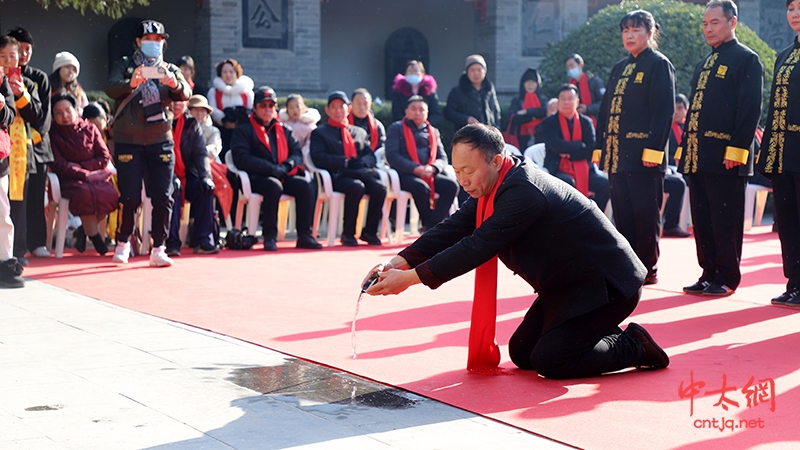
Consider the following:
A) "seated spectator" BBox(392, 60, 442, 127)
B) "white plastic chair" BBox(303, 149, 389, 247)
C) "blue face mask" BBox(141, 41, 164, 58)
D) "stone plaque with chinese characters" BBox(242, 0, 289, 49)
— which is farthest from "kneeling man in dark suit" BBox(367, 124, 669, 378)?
"stone plaque with chinese characters" BBox(242, 0, 289, 49)

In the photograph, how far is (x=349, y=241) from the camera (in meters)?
11.2

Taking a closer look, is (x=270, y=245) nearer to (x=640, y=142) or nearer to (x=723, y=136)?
(x=640, y=142)

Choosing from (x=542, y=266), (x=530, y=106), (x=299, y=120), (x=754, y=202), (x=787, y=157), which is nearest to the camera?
(x=542, y=266)

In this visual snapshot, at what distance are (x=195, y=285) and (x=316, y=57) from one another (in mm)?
11796

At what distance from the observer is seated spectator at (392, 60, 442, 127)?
13.4 meters

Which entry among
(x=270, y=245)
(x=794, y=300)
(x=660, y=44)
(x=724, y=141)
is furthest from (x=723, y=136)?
(x=660, y=44)

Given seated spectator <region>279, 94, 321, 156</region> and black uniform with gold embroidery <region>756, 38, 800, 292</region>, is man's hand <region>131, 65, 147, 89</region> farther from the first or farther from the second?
black uniform with gold embroidery <region>756, 38, 800, 292</region>

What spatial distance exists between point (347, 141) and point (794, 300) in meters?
5.60

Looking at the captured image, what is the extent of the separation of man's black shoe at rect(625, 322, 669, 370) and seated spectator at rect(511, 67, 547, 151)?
33.0 ft

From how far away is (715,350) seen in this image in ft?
17.9

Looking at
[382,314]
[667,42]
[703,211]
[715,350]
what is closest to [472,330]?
[715,350]

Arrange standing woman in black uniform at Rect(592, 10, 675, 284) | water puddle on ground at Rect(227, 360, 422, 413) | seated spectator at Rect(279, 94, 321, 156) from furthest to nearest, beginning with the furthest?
seated spectator at Rect(279, 94, 321, 156) → standing woman in black uniform at Rect(592, 10, 675, 284) → water puddle on ground at Rect(227, 360, 422, 413)

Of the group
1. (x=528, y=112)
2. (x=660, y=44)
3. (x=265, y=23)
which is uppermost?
(x=265, y=23)

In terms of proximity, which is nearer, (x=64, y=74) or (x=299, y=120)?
(x=64, y=74)
